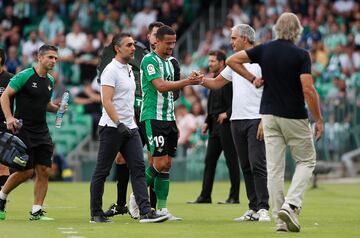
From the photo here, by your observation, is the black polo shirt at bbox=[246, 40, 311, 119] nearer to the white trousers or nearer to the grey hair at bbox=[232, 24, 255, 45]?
the white trousers

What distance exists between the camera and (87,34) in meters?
30.2

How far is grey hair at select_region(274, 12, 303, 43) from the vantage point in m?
11.6

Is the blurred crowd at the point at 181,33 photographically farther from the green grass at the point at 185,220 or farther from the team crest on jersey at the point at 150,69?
the team crest on jersey at the point at 150,69

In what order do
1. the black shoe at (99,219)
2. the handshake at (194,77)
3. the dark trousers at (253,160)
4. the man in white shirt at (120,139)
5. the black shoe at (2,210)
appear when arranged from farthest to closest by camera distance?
the black shoe at (2,210) < the dark trousers at (253,160) < the black shoe at (99,219) < the man in white shirt at (120,139) < the handshake at (194,77)

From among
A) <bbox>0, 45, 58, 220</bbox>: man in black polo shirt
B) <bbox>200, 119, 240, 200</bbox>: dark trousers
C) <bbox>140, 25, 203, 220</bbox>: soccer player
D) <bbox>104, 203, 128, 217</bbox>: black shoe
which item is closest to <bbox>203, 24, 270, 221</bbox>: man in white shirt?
<bbox>140, 25, 203, 220</bbox>: soccer player

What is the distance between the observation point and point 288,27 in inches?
457

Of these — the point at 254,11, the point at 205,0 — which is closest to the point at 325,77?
the point at 254,11

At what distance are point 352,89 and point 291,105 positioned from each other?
14974 millimetres

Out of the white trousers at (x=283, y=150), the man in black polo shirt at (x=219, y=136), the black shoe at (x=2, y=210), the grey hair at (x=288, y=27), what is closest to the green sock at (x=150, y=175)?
the black shoe at (x=2, y=210)

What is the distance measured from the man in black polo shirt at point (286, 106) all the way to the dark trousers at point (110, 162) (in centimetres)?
171

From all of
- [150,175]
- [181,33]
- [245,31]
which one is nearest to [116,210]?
[150,175]

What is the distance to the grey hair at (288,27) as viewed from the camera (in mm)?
11570

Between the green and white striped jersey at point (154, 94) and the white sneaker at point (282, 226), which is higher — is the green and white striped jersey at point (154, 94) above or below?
above

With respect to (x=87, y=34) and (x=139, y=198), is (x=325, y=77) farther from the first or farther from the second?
(x=139, y=198)
